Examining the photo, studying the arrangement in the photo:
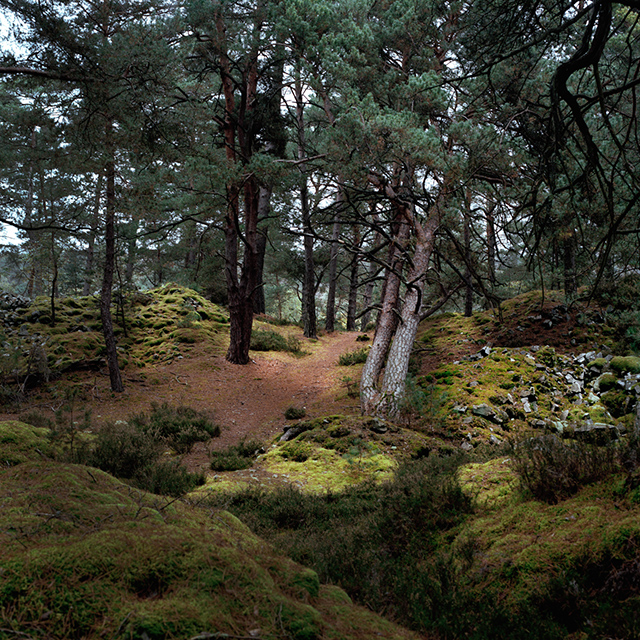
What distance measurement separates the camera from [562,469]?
3.45 m

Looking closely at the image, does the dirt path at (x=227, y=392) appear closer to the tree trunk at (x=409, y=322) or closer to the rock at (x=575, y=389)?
the tree trunk at (x=409, y=322)

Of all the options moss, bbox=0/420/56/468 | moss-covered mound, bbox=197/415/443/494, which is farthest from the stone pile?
moss, bbox=0/420/56/468

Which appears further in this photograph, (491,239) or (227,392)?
(227,392)

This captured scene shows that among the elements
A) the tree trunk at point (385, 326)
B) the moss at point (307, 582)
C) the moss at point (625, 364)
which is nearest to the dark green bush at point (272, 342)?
the tree trunk at point (385, 326)

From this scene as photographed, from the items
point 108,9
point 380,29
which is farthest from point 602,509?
point 380,29

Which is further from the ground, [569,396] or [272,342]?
[272,342]

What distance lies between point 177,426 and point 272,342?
→ 756 centimetres

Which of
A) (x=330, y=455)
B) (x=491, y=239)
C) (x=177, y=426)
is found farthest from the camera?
(x=491, y=239)

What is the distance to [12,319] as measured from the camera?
1271cm

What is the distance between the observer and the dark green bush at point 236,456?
22.6 ft

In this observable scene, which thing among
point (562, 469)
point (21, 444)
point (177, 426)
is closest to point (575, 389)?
point (562, 469)

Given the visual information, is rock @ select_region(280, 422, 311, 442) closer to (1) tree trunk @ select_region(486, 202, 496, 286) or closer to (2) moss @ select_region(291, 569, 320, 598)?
(1) tree trunk @ select_region(486, 202, 496, 286)

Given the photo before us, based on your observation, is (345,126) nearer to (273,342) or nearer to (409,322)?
(409,322)

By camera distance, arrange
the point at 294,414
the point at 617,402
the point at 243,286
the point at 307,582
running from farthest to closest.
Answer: the point at 243,286, the point at 294,414, the point at 617,402, the point at 307,582
